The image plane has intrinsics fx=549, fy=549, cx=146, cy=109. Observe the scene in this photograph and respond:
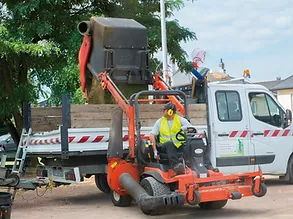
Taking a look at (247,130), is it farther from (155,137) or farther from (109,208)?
(109,208)

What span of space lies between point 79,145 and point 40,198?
261cm

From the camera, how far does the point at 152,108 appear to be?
1014 cm

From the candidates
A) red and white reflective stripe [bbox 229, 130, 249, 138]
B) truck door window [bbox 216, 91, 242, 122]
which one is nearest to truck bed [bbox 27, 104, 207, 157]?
truck door window [bbox 216, 91, 242, 122]

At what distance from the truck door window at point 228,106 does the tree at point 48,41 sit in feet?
14.4

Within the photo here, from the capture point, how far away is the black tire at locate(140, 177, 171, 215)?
8.26 meters

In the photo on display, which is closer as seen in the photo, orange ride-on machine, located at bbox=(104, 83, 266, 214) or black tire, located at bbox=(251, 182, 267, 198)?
orange ride-on machine, located at bbox=(104, 83, 266, 214)

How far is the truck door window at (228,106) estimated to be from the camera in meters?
11.3

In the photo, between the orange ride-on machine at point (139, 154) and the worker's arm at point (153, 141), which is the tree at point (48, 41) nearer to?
the orange ride-on machine at point (139, 154)

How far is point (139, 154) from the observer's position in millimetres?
8992

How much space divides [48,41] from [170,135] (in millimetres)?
6761

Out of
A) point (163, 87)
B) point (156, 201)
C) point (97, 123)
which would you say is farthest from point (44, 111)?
point (156, 201)

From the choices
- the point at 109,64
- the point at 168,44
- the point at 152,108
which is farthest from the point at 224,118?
the point at 168,44

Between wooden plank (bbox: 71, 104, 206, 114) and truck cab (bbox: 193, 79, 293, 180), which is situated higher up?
wooden plank (bbox: 71, 104, 206, 114)

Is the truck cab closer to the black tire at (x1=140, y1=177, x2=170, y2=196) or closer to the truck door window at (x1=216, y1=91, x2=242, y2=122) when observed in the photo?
the truck door window at (x1=216, y1=91, x2=242, y2=122)
